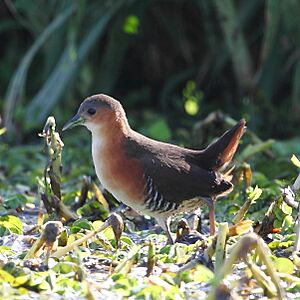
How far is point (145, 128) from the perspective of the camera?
8.58 metres

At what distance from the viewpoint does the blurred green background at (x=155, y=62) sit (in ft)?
27.6

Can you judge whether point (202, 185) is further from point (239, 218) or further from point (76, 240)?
point (76, 240)

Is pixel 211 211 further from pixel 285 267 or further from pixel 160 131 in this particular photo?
pixel 160 131

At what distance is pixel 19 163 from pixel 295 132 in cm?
235

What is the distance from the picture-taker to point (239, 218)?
5.28 metres

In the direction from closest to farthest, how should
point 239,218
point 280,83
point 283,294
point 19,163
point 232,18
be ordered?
point 283,294
point 239,218
point 19,163
point 232,18
point 280,83

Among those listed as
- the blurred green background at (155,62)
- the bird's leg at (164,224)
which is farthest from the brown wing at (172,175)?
the blurred green background at (155,62)

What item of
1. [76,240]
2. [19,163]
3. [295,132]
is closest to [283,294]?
[76,240]

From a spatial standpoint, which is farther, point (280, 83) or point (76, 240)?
point (280, 83)

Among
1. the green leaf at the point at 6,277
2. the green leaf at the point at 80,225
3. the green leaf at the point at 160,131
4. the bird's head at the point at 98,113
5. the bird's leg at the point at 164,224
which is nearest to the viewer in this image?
the green leaf at the point at 6,277

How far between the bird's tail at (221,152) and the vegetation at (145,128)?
10.9 inches

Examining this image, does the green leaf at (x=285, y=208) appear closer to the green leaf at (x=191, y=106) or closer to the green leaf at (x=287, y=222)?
the green leaf at (x=287, y=222)

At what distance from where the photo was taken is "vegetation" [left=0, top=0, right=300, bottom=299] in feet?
14.3

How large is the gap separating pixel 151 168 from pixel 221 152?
455 mm
